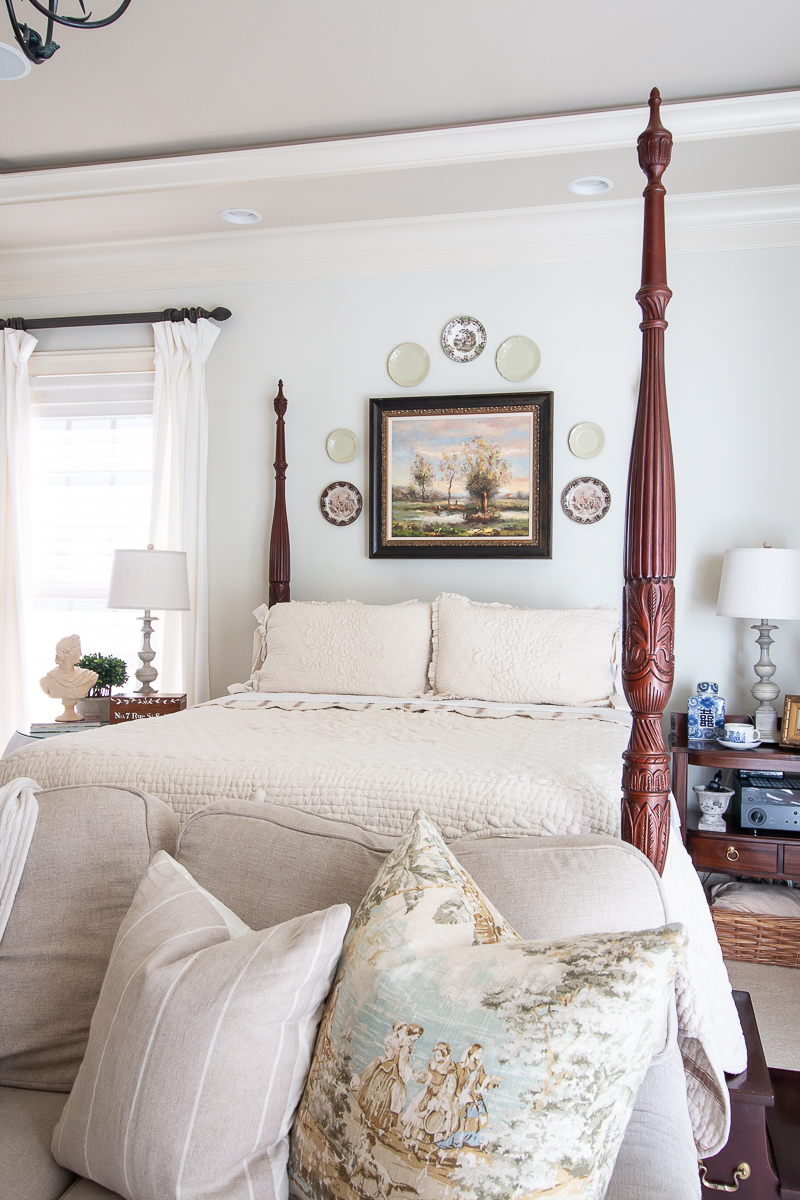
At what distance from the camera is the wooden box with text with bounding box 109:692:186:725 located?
3441 mm

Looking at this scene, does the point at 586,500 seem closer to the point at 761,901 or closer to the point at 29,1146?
the point at 761,901

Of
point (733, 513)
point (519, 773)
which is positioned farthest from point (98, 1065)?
Answer: point (733, 513)

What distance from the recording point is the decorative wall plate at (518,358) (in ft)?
12.0

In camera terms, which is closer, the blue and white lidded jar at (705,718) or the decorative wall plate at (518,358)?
the blue and white lidded jar at (705,718)

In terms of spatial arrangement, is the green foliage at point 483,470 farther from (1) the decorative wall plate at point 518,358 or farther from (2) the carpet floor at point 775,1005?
(2) the carpet floor at point 775,1005

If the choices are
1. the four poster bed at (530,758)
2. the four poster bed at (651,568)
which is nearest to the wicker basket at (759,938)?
the four poster bed at (530,758)

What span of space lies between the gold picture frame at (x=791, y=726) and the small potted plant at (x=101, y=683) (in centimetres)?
→ 265

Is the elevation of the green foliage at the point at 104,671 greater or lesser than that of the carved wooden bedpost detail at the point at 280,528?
lesser

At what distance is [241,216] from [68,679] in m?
2.08

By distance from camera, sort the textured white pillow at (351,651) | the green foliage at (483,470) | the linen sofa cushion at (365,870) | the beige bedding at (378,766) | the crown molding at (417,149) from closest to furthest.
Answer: the linen sofa cushion at (365,870) < the beige bedding at (378,766) < the crown molding at (417,149) < the textured white pillow at (351,651) < the green foliage at (483,470)

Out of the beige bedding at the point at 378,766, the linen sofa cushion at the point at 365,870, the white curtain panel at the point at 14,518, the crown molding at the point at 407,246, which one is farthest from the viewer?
the white curtain panel at the point at 14,518

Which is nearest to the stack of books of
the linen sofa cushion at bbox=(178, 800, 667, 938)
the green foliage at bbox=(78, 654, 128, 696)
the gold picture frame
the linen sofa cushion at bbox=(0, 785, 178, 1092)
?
the green foliage at bbox=(78, 654, 128, 696)

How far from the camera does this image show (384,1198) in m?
0.84

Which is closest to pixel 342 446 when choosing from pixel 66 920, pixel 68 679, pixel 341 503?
pixel 341 503
